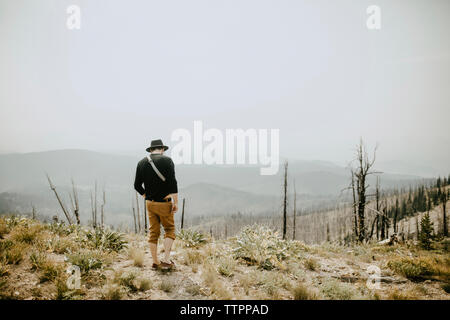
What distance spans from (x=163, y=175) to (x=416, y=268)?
7234mm

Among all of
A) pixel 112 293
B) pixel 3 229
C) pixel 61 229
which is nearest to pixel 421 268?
pixel 112 293

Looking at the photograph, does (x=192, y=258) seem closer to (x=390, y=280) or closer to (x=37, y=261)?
(x=37, y=261)

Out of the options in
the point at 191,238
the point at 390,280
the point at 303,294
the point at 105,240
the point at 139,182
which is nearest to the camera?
the point at 303,294

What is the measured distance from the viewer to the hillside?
15.0 ft

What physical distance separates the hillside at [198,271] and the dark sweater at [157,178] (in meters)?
1.76

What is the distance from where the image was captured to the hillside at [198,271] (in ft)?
15.0

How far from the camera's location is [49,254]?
19.5 ft

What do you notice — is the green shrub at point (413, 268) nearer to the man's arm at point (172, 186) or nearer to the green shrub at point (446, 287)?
the green shrub at point (446, 287)

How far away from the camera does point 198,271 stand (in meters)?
5.71

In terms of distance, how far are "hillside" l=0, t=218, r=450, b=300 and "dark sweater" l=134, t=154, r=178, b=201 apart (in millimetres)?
1759

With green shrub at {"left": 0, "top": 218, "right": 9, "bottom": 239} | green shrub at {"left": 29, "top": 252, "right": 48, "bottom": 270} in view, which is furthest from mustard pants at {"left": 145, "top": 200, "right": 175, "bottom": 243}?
green shrub at {"left": 0, "top": 218, "right": 9, "bottom": 239}

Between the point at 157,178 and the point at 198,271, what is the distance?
2563 mm

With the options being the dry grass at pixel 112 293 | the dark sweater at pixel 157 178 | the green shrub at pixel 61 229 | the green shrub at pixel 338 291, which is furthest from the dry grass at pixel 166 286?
the green shrub at pixel 61 229

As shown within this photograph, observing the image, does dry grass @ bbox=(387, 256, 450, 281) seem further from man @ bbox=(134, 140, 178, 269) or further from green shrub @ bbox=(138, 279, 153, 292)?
green shrub @ bbox=(138, 279, 153, 292)
